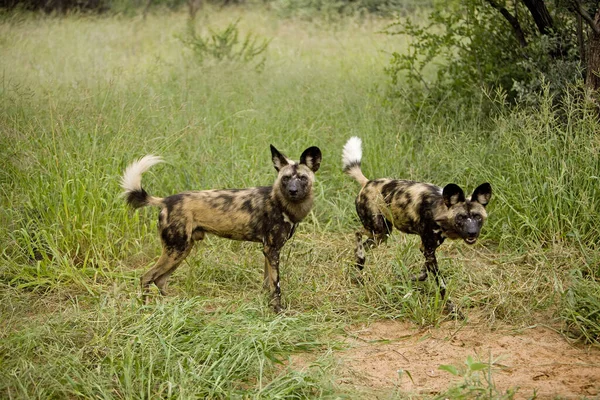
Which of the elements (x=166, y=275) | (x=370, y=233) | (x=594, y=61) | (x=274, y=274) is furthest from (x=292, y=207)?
(x=594, y=61)

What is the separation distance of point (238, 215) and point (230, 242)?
0.89 meters

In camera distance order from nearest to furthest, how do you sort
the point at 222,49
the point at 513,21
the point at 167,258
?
the point at 167,258 < the point at 513,21 < the point at 222,49

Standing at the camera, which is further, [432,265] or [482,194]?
[432,265]

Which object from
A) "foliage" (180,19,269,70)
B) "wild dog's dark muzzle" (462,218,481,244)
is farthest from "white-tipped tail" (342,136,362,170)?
"foliage" (180,19,269,70)

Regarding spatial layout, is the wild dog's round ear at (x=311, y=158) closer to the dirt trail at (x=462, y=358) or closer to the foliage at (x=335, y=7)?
the dirt trail at (x=462, y=358)

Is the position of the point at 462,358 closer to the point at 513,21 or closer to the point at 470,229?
the point at 470,229

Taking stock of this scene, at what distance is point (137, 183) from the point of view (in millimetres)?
3986

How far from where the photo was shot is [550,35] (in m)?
5.92

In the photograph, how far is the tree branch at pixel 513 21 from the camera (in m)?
6.04

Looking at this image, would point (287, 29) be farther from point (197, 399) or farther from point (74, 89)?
point (197, 399)

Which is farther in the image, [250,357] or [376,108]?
[376,108]

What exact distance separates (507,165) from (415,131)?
1155 millimetres

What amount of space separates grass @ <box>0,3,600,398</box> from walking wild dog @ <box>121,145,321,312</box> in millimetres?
267

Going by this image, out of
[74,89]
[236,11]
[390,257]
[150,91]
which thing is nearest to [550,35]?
[390,257]
